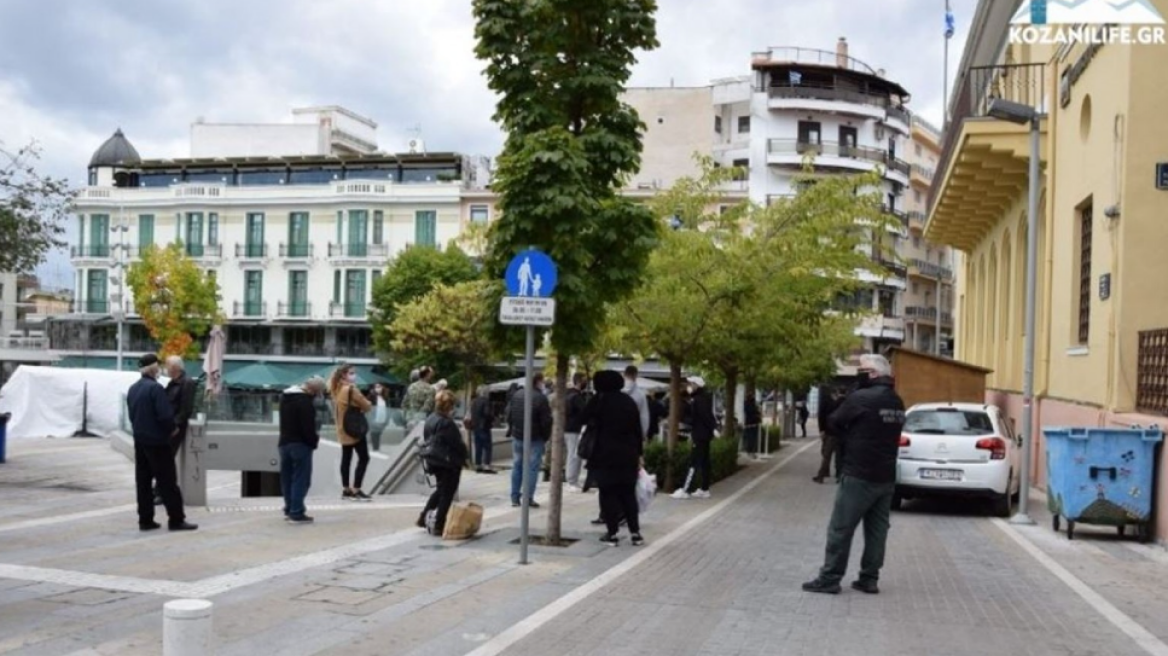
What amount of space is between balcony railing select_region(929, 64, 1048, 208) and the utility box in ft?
13.9

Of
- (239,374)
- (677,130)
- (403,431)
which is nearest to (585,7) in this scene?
(403,431)

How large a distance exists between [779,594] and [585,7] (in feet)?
19.5

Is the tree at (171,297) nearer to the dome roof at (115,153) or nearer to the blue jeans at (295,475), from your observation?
the dome roof at (115,153)

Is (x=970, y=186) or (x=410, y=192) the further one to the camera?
(x=410, y=192)

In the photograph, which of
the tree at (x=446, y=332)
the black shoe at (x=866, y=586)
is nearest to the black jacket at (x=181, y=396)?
the black shoe at (x=866, y=586)

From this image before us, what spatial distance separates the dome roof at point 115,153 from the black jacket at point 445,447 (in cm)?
6686

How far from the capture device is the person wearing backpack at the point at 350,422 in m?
16.1

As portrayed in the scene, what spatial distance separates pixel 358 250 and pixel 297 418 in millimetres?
50492

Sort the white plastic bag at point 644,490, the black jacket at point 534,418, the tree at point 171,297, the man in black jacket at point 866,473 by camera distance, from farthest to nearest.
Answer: the tree at point 171,297
the black jacket at point 534,418
the white plastic bag at point 644,490
the man in black jacket at point 866,473

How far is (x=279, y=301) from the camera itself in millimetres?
64688

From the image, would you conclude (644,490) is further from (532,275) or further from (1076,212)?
(1076,212)

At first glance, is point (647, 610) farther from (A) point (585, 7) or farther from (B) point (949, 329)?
(B) point (949, 329)

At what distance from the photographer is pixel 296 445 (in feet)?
43.4

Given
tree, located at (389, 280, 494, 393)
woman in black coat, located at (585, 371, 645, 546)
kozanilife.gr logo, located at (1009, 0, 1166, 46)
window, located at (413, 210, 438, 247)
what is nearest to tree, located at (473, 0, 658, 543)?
woman in black coat, located at (585, 371, 645, 546)
